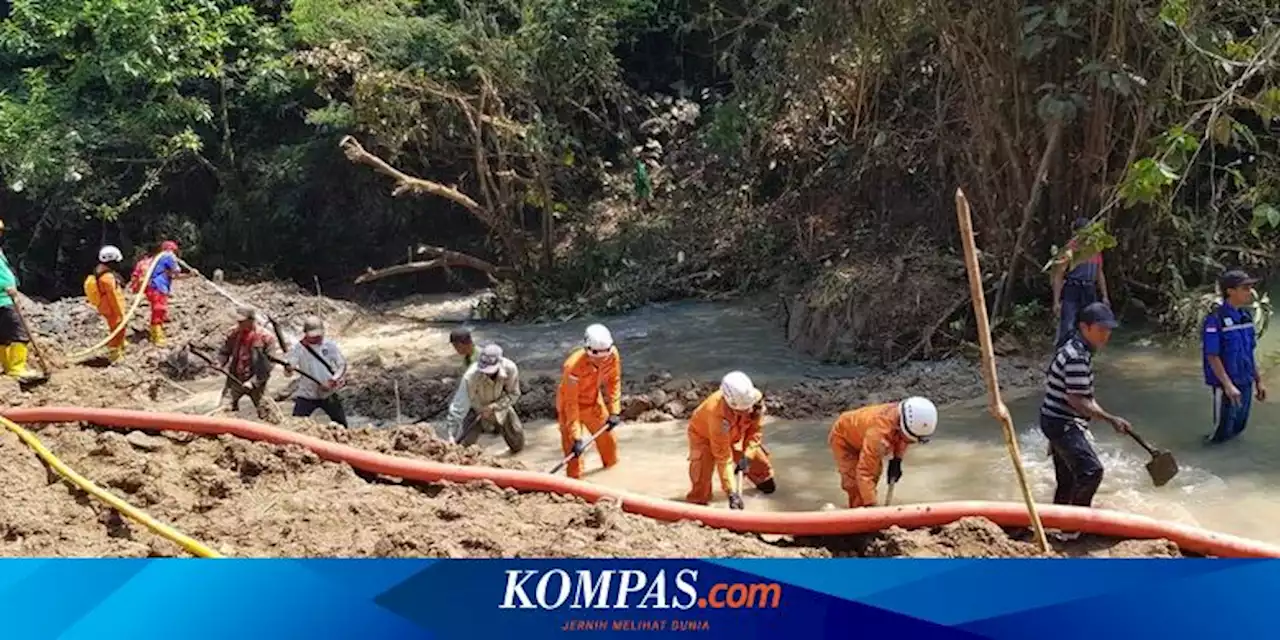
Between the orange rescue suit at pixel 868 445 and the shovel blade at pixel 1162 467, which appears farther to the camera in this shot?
the shovel blade at pixel 1162 467

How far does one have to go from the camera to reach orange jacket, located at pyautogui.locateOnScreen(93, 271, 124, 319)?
40.9 ft

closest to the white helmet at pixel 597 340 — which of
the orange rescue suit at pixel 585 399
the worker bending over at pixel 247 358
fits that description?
the orange rescue suit at pixel 585 399

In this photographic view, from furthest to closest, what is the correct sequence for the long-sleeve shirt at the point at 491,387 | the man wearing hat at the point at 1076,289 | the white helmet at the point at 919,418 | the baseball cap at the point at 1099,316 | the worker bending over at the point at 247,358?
1. the worker bending over at the point at 247,358
2. the man wearing hat at the point at 1076,289
3. the long-sleeve shirt at the point at 491,387
4. the white helmet at the point at 919,418
5. the baseball cap at the point at 1099,316

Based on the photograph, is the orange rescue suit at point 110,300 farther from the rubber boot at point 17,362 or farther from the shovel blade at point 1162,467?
the shovel blade at point 1162,467

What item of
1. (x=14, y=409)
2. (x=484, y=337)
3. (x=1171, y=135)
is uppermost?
(x=1171, y=135)

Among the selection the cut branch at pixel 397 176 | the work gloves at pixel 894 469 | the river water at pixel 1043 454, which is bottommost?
the river water at pixel 1043 454

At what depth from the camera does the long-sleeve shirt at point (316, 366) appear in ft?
27.0

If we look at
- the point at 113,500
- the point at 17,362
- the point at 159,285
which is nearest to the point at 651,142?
the point at 159,285

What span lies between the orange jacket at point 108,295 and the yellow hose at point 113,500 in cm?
632

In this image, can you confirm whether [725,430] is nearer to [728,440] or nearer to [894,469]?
[728,440]

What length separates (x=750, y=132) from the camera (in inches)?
635

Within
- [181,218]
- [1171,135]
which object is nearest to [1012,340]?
[1171,135]

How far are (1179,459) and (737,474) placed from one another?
3120 millimetres

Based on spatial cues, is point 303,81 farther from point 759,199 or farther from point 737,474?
point 737,474
